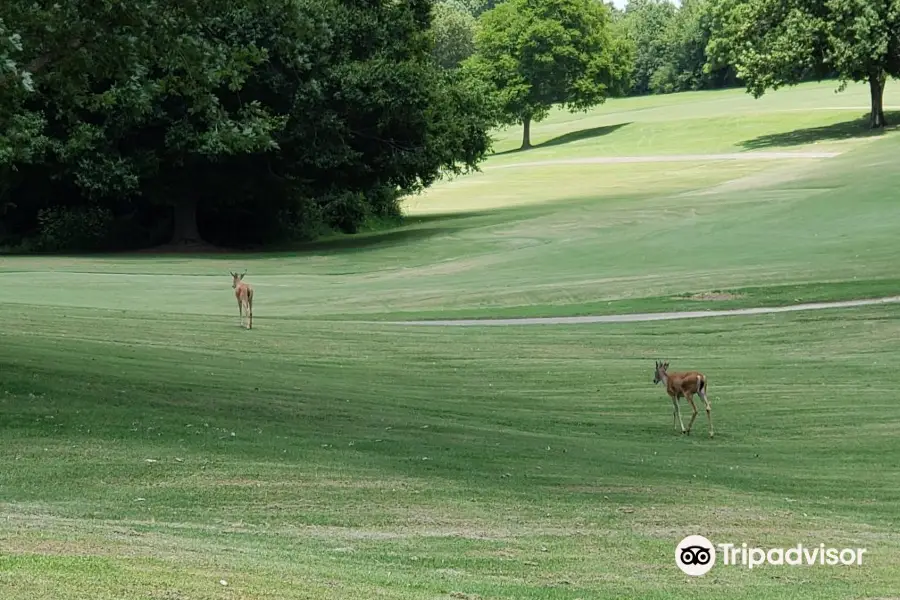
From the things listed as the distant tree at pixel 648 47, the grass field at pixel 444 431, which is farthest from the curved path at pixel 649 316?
the distant tree at pixel 648 47

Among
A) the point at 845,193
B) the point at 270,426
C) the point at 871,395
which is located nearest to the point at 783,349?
the point at 871,395

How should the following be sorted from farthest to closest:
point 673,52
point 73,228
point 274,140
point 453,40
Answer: point 673,52, point 453,40, point 73,228, point 274,140

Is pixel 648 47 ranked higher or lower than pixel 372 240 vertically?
higher

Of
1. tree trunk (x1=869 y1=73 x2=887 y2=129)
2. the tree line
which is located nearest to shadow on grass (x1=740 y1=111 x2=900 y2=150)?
tree trunk (x1=869 y1=73 x2=887 y2=129)

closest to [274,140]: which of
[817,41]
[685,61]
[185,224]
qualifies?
[185,224]

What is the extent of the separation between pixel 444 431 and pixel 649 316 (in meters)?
15.7

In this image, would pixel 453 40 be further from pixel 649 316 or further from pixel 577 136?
pixel 649 316

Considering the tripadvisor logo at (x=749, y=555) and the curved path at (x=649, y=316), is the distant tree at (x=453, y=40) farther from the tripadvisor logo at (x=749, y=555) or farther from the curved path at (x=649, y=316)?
the tripadvisor logo at (x=749, y=555)

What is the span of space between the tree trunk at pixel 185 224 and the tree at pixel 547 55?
198 ft

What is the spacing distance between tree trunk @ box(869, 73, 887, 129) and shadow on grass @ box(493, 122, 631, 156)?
112 feet

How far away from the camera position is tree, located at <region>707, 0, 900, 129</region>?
6938cm

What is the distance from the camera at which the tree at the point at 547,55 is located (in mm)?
114000

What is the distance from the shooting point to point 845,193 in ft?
173

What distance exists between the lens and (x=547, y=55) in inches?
4449
